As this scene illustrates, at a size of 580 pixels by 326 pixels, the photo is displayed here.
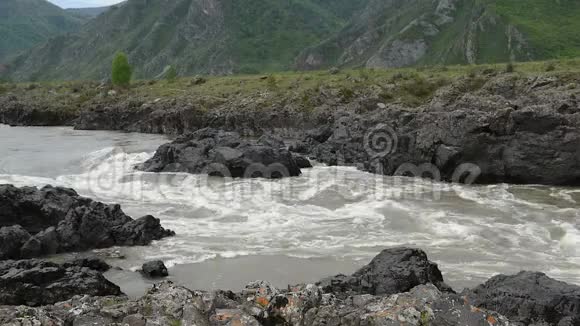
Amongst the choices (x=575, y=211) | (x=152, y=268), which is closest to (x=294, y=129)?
(x=575, y=211)

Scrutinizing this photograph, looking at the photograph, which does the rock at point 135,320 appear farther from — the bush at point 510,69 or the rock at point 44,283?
the bush at point 510,69

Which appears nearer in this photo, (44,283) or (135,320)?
(135,320)

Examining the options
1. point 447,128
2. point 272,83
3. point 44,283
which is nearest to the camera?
point 44,283

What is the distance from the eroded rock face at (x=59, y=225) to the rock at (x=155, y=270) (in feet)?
13.1

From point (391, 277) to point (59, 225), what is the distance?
1371 cm

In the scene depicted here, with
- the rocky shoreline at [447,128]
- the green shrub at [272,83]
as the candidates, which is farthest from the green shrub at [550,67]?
the green shrub at [272,83]

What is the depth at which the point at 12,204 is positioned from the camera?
912 inches

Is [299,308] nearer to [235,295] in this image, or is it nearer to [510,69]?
[235,295]

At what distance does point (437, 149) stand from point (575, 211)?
10989mm

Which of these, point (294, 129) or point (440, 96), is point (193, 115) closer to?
point (294, 129)

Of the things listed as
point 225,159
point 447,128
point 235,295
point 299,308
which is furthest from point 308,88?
point 299,308

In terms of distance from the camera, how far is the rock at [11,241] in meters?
19.5

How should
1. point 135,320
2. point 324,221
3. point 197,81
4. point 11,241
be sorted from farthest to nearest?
1. point 197,81
2. point 324,221
3. point 11,241
4. point 135,320

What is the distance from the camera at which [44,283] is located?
1512 centimetres
